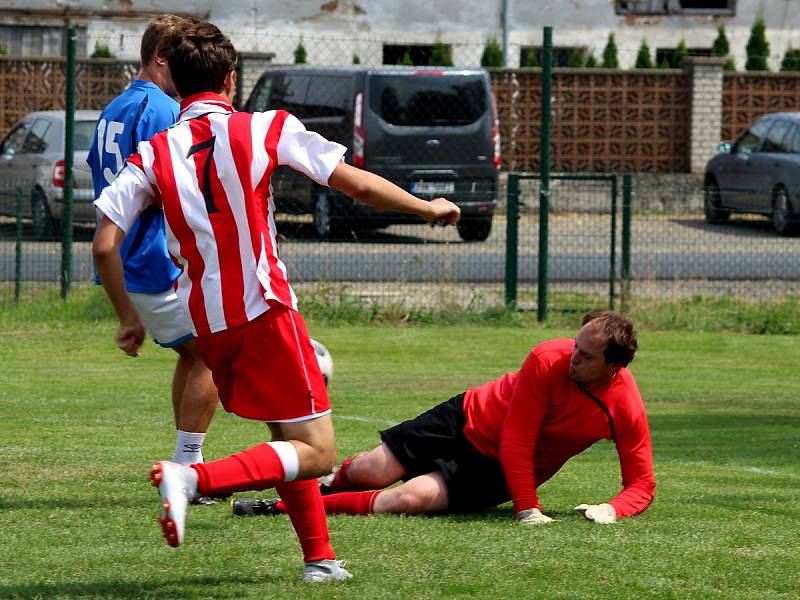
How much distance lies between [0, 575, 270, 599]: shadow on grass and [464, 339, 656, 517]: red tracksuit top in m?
1.44

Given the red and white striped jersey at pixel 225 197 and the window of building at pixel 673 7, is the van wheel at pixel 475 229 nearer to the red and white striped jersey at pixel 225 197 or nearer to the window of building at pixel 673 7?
the red and white striped jersey at pixel 225 197

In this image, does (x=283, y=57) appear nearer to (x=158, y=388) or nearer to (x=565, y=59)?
(x=565, y=59)

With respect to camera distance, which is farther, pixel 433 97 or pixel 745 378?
pixel 433 97

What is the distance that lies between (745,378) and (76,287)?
603 centimetres

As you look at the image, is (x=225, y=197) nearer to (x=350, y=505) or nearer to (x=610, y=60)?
(x=350, y=505)

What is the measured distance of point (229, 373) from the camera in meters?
4.68

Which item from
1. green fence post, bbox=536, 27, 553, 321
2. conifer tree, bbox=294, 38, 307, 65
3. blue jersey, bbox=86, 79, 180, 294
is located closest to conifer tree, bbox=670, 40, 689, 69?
conifer tree, bbox=294, 38, 307, 65

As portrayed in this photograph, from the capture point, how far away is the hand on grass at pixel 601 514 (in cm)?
597

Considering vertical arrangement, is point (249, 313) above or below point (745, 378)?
above

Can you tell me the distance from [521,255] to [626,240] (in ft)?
3.36

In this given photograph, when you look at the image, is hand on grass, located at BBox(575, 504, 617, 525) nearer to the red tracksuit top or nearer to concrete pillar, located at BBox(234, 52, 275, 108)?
the red tracksuit top

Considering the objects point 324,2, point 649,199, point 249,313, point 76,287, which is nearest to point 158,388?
point 76,287

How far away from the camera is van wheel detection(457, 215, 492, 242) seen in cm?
1539

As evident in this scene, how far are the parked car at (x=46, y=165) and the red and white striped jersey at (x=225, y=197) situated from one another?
10.3m
